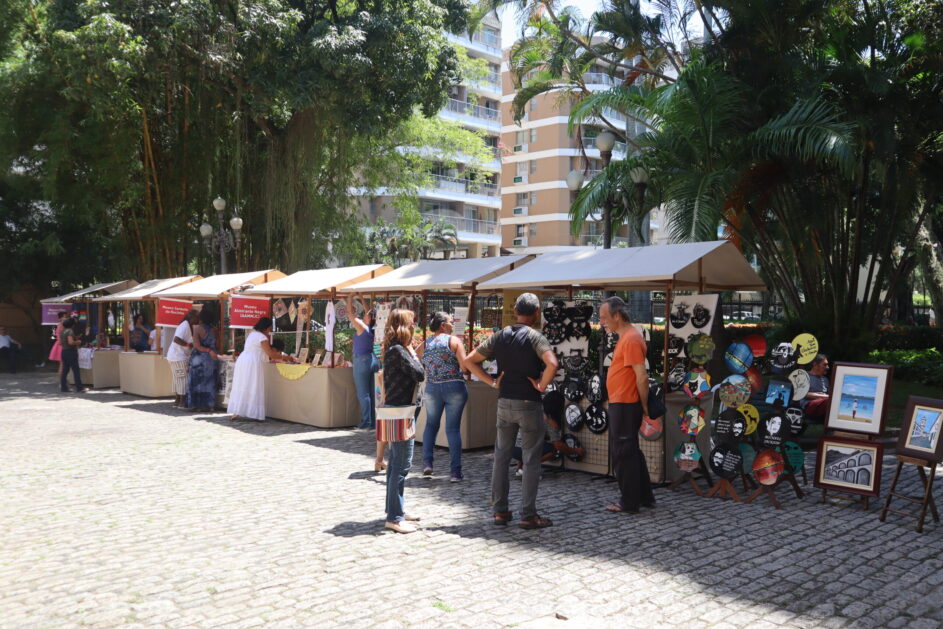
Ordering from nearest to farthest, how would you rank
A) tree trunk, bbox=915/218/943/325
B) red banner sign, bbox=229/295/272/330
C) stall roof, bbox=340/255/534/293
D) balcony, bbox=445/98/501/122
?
stall roof, bbox=340/255/534/293 < red banner sign, bbox=229/295/272/330 < tree trunk, bbox=915/218/943/325 < balcony, bbox=445/98/501/122

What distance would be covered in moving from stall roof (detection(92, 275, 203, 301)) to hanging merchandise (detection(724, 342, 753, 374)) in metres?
12.6

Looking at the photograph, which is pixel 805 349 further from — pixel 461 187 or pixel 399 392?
pixel 461 187

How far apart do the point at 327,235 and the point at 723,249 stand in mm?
17072

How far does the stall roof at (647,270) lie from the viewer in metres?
7.93

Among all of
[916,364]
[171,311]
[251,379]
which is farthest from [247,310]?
[916,364]

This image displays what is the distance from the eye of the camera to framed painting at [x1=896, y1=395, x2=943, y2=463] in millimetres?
6363

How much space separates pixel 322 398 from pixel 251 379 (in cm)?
150

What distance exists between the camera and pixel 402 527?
19.9ft

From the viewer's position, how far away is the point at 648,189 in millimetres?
16562

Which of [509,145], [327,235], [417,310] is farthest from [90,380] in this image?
[509,145]

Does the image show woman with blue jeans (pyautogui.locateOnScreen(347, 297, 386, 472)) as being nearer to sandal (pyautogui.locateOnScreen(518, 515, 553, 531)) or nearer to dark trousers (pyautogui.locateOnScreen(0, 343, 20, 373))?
sandal (pyautogui.locateOnScreen(518, 515, 553, 531))

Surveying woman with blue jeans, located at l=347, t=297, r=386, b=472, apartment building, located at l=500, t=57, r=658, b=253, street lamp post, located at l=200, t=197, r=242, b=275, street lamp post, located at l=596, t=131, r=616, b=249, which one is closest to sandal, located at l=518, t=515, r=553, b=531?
woman with blue jeans, located at l=347, t=297, r=386, b=472

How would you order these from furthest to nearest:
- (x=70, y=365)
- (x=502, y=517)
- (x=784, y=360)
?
(x=70, y=365)
(x=784, y=360)
(x=502, y=517)

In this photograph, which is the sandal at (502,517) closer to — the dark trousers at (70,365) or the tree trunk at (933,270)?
the dark trousers at (70,365)
